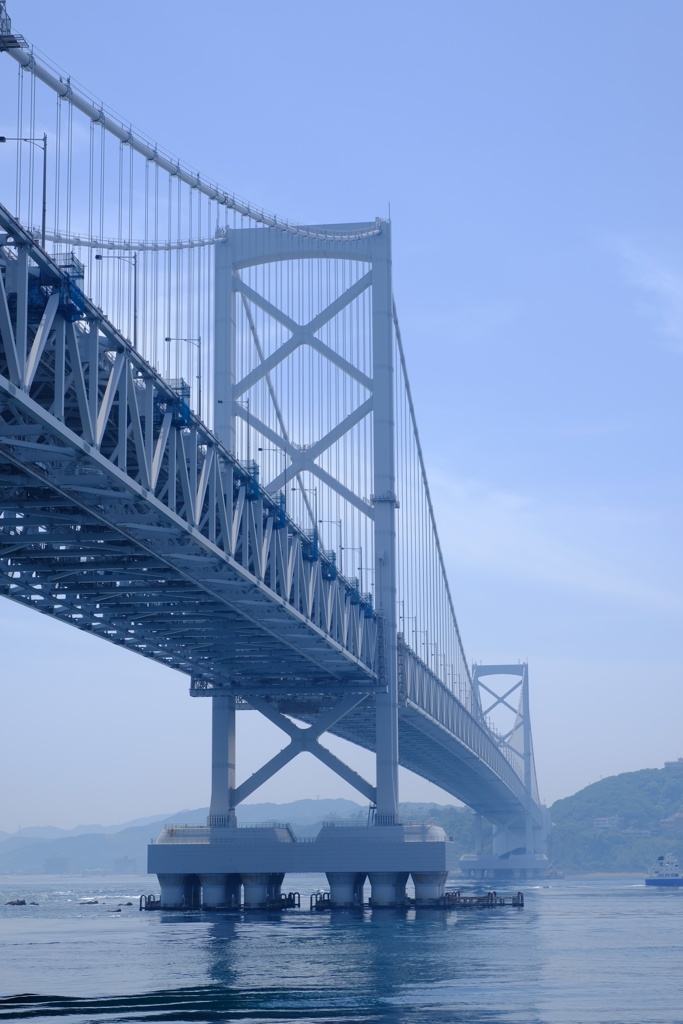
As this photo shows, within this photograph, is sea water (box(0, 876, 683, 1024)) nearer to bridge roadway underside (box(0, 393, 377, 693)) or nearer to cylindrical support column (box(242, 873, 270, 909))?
cylindrical support column (box(242, 873, 270, 909))

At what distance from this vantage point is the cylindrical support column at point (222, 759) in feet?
219

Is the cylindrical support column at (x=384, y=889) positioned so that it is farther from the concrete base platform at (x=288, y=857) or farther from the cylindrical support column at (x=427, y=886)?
the cylindrical support column at (x=427, y=886)

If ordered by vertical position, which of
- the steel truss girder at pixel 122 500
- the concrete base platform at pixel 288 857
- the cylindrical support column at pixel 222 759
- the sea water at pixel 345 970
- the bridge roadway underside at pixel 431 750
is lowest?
the sea water at pixel 345 970

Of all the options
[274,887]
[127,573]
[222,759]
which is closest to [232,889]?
[274,887]

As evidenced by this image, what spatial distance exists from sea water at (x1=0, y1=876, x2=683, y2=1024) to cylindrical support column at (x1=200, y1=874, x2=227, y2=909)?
3.58ft

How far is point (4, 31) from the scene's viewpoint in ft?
89.7

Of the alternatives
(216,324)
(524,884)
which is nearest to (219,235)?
(216,324)

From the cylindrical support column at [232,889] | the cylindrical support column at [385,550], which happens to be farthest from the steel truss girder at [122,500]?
the cylindrical support column at [232,889]

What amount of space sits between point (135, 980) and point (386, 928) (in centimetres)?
2007

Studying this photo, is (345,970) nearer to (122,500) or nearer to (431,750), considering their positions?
(122,500)

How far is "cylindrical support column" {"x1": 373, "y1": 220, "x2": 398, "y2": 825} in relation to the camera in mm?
66750

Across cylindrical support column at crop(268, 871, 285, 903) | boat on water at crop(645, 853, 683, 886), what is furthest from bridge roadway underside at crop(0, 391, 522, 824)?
boat on water at crop(645, 853, 683, 886)

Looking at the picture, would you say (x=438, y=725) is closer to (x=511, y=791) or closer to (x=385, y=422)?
(x=385, y=422)

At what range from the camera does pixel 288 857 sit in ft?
212
